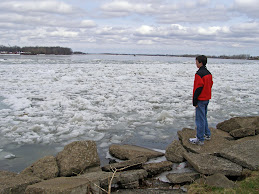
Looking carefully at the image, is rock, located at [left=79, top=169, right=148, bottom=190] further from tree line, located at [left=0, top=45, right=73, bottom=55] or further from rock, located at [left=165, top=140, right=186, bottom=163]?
tree line, located at [left=0, top=45, right=73, bottom=55]

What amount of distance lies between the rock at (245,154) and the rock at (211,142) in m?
0.32

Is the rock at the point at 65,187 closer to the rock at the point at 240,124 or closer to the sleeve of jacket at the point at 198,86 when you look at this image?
the sleeve of jacket at the point at 198,86

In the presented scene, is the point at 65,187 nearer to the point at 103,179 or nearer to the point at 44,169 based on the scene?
the point at 103,179

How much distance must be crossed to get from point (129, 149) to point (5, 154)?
2.64 meters

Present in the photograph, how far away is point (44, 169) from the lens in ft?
14.2

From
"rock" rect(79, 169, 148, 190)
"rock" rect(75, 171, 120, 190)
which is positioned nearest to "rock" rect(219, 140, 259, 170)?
"rock" rect(79, 169, 148, 190)

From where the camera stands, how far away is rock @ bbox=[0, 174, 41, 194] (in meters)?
3.45

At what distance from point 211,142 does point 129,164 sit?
6.48ft

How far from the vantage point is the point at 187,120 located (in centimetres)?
791

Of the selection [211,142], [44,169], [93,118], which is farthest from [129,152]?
[93,118]

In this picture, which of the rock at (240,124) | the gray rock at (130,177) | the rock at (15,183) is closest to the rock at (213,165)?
the gray rock at (130,177)

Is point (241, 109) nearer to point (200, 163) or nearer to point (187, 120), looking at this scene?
point (187, 120)

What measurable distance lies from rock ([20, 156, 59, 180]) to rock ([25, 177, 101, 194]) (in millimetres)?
723

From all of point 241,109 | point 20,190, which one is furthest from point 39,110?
point 241,109
